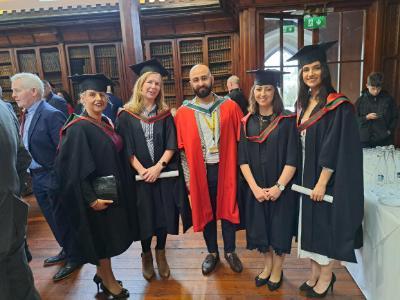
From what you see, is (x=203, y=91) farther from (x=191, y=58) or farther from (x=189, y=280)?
(x=191, y=58)

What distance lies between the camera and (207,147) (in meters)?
2.18

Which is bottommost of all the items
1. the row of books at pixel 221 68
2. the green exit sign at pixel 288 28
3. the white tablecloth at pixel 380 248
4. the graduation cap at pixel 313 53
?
the white tablecloth at pixel 380 248

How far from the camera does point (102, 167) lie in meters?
1.88

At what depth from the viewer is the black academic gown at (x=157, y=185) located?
2090mm

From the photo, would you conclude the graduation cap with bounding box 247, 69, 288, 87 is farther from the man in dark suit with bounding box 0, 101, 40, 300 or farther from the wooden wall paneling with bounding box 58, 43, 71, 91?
the wooden wall paneling with bounding box 58, 43, 71, 91

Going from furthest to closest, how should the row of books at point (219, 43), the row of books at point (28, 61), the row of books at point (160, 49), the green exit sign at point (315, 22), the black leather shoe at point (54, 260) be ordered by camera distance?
1. the row of books at point (28, 61)
2. the row of books at point (160, 49)
3. the row of books at point (219, 43)
4. the green exit sign at point (315, 22)
5. the black leather shoe at point (54, 260)

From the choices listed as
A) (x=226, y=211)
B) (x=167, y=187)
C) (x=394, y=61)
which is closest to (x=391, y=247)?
(x=226, y=211)

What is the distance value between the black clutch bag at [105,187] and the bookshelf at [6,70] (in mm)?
5798

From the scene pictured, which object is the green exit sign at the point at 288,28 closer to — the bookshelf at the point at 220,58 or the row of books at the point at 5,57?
the bookshelf at the point at 220,58

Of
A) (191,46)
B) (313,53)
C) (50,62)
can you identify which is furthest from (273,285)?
(50,62)

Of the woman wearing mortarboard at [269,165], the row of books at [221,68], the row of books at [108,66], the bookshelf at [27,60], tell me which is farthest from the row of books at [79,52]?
the woman wearing mortarboard at [269,165]

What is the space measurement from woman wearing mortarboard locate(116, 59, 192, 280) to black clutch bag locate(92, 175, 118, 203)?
0.87 ft

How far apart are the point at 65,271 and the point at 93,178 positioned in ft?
3.69

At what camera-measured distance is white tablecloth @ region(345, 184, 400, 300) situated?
5.09 feet
